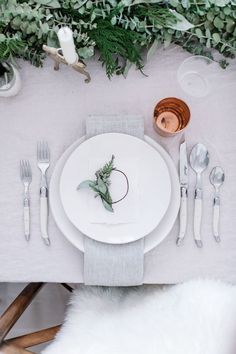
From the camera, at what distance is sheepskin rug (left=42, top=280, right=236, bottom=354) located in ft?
3.45

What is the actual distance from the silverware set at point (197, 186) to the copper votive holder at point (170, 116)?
4 centimetres

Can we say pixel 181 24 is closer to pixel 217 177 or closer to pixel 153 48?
pixel 153 48

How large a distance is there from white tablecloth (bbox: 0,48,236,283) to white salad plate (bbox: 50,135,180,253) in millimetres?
28

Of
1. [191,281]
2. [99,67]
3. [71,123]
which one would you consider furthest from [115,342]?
[99,67]

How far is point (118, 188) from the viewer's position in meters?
1.00

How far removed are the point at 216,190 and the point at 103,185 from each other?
9.1 inches

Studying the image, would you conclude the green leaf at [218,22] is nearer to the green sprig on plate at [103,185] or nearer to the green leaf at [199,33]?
the green leaf at [199,33]

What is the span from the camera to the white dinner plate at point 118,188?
38.9 inches

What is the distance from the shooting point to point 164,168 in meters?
1.01

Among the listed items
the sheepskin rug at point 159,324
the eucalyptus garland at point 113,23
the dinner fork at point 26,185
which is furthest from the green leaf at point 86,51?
the sheepskin rug at point 159,324

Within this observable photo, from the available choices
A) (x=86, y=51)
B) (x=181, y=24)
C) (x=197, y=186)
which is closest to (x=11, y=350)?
(x=197, y=186)

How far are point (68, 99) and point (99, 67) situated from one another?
0.30 ft

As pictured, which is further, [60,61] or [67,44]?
[60,61]

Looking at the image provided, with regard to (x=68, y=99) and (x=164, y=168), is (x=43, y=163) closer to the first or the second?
(x=68, y=99)
